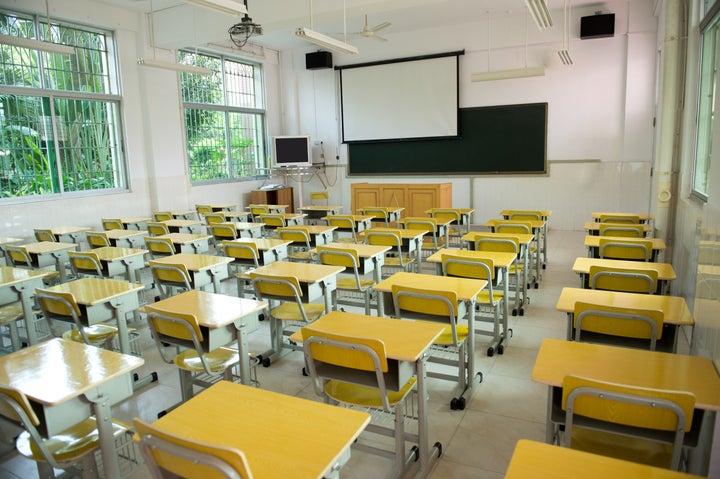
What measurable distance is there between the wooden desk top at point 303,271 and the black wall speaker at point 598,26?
27.4 feet

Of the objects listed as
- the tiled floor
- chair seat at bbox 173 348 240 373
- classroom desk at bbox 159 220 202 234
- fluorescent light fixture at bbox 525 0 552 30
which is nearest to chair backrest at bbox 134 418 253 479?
the tiled floor

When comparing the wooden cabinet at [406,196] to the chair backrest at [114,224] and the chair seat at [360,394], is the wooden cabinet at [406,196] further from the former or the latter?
the chair seat at [360,394]

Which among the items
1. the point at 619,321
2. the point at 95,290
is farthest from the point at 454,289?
the point at 95,290

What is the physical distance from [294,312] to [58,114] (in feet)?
22.6

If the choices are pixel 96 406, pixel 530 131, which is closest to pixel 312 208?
pixel 530 131

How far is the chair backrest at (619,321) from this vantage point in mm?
2639

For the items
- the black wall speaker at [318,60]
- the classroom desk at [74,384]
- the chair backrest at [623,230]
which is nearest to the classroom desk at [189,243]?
the classroom desk at [74,384]

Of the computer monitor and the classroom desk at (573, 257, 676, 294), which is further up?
the computer monitor

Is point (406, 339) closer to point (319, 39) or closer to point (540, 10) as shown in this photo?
point (540, 10)

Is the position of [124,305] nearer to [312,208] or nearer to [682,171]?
[312,208]

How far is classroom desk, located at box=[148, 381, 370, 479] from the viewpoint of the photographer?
1.61 m

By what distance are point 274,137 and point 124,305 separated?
9.64 meters

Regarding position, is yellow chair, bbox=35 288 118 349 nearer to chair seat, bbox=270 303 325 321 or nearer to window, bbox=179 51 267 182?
chair seat, bbox=270 303 325 321

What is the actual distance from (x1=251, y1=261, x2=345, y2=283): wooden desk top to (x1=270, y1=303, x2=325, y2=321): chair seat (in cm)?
32
